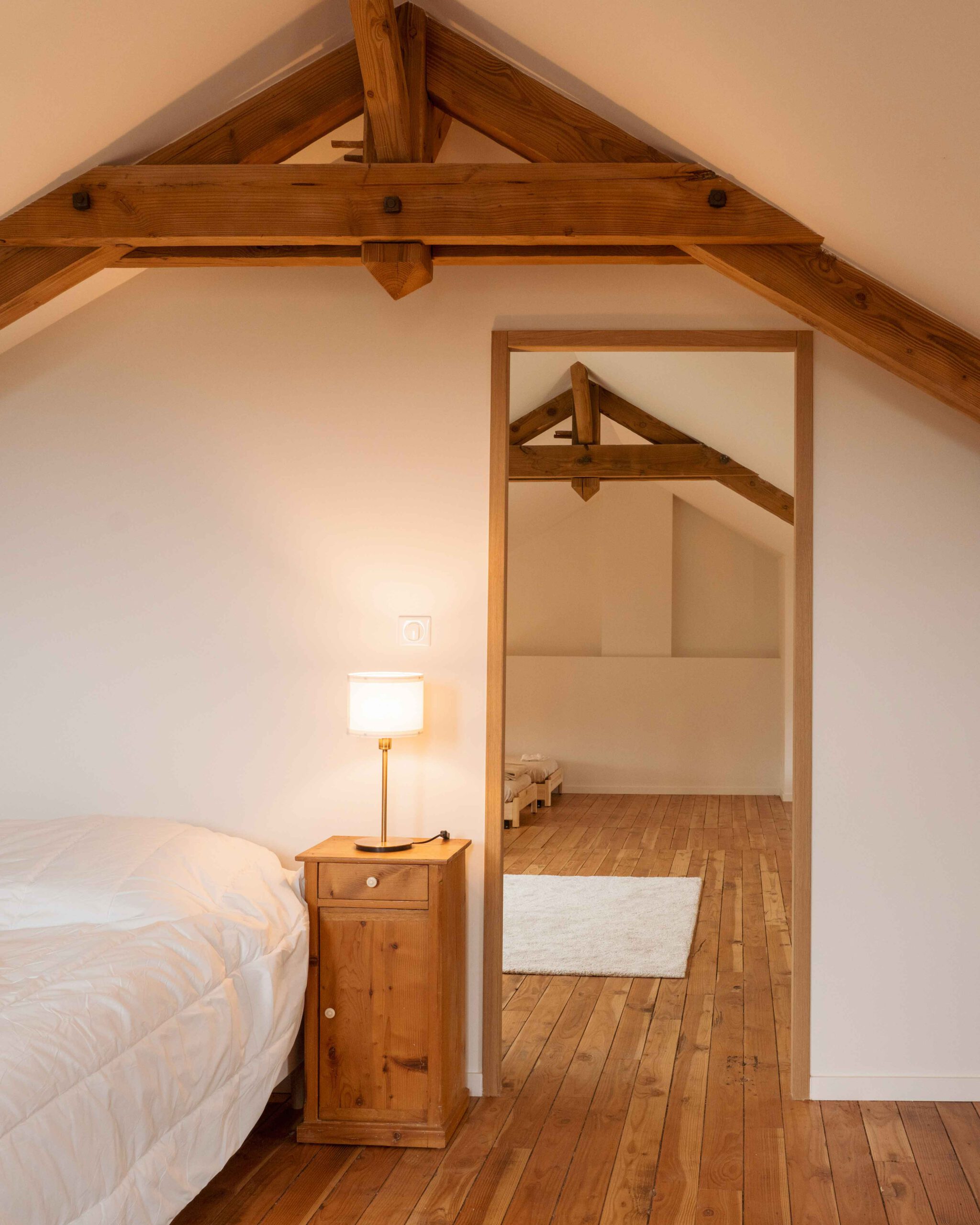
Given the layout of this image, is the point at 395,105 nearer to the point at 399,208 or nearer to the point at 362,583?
the point at 399,208

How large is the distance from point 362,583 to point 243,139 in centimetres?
130

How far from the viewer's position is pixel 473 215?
2717 mm

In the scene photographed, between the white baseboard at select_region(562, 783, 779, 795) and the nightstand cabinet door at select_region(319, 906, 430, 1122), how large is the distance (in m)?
6.51

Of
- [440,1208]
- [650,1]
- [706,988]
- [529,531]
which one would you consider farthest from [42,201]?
[529,531]

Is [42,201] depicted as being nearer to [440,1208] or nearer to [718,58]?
[718,58]

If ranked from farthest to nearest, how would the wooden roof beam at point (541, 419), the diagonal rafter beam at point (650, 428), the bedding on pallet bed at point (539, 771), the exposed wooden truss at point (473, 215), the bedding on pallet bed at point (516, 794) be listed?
the bedding on pallet bed at point (539, 771) → the wooden roof beam at point (541, 419) → the bedding on pallet bed at point (516, 794) → the diagonal rafter beam at point (650, 428) → the exposed wooden truss at point (473, 215)

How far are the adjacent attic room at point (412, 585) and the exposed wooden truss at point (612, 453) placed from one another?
12.1 feet

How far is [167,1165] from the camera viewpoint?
209cm

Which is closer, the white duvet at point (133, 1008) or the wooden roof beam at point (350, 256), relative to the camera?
the white duvet at point (133, 1008)

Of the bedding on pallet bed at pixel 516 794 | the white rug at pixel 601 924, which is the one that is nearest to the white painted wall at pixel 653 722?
the bedding on pallet bed at pixel 516 794

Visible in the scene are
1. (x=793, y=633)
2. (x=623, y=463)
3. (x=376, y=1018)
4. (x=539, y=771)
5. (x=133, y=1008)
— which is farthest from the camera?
(x=539, y=771)

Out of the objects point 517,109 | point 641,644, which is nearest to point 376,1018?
point 517,109

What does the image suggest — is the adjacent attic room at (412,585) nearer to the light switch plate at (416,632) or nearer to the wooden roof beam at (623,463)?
the light switch plate at (416,632)

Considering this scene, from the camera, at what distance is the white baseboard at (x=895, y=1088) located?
9.97 ft
